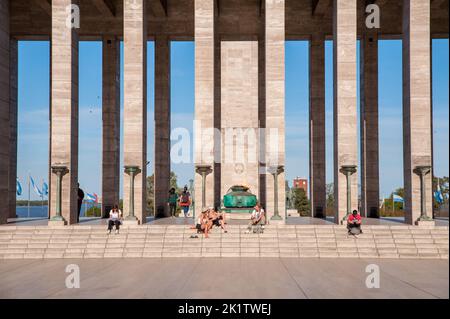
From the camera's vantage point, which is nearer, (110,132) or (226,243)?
(226,243)

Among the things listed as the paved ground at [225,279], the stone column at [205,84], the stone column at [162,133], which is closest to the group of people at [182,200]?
the stone column at [162,133]

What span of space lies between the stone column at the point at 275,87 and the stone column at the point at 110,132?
47.9 ft

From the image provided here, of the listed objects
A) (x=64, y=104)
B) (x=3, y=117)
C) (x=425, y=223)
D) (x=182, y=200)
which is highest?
(x=64, y=104)

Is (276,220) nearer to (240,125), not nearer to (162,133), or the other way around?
(240,125)

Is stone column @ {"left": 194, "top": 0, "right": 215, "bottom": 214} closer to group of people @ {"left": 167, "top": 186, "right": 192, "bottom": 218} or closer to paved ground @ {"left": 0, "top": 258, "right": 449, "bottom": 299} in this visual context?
group of people @ {"left": 167, "top": 186, "right": 192, "bottom": 218}

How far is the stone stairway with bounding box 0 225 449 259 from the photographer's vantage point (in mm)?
23703

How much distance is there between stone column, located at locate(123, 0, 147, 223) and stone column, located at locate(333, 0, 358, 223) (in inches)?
436

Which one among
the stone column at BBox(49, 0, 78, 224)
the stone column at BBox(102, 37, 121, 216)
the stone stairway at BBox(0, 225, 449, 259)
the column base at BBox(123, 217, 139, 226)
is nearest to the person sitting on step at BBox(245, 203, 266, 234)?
the stone stairway at BBox(0, 225, 449, 259)

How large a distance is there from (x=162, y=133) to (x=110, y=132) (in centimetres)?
402

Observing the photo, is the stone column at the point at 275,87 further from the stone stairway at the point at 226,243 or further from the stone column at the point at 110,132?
the stone column at the point at 110,132

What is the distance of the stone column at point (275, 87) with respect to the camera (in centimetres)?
3053

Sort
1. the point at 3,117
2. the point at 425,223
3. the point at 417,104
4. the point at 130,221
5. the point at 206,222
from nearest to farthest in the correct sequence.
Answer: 1. the point at 206,222
2. the point at 425,223
3. the point at 130,221
4. the point at 417,104
5. the point at 3,117

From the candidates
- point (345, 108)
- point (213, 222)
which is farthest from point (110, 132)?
point (345, 108)

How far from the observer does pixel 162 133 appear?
40.4 metres
